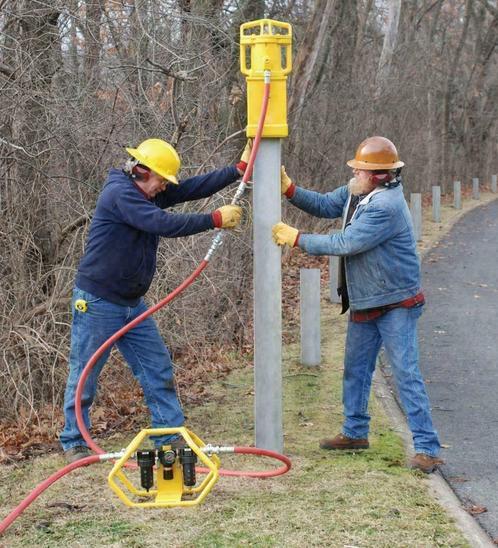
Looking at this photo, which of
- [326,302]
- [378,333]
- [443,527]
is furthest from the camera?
[326,302]

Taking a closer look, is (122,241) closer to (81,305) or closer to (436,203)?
(81,305)

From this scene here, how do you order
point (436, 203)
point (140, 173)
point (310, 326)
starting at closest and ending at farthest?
1. point (140, 173)
2. point (310, 326)
3. point (436, 203)

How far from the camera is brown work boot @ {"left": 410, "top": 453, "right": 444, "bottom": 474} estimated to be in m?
5.76

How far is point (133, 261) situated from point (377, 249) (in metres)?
1.50

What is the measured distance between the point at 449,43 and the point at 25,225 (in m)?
29.8

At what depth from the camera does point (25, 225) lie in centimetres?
744

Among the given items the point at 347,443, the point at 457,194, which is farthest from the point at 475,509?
the point at 457,194

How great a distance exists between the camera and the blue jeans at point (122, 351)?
5785 mm

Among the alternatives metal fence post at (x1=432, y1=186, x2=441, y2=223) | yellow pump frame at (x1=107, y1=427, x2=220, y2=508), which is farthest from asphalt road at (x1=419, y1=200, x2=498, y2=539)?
metal fence post at (x1=432, y1=186, x2=441, y2=223)

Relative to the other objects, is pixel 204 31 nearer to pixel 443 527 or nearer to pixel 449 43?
pixel 443 527

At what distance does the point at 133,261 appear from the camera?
5.71 m

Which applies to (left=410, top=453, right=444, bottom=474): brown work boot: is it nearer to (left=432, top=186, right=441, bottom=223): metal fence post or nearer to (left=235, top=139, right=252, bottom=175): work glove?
(left=235, top=139, right=252, bottom=175): work glove

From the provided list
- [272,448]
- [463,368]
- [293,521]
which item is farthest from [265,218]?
[463,368]

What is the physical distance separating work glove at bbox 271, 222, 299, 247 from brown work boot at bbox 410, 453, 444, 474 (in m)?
1.55
